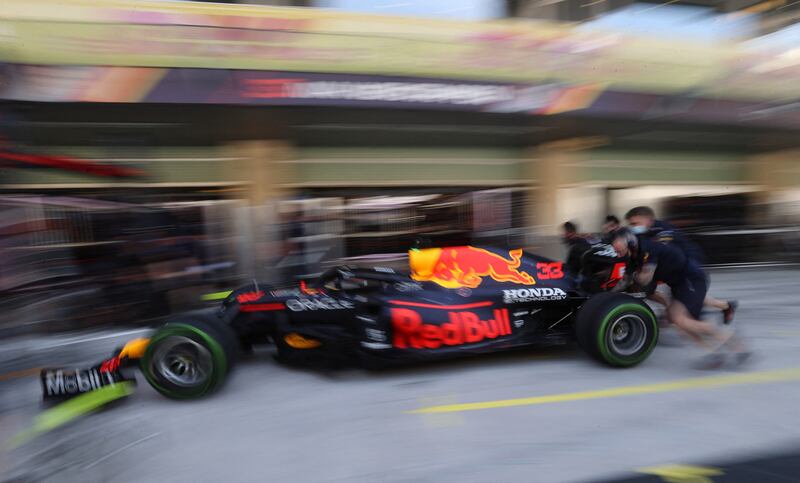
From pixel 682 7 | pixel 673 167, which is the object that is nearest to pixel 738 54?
pixel 682 7

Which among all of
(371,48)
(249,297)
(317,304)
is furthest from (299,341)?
(371,48)

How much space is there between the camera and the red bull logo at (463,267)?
4168 mm

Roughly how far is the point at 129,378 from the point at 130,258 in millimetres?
3054

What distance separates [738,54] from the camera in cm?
1008

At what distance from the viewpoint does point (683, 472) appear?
2596 mm

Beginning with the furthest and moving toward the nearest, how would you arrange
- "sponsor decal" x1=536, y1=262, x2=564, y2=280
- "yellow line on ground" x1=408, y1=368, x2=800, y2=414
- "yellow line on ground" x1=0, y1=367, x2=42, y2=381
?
"sponsor decal" x1=536, y1=262, x2=564, y2=280
"yellow line on ground" x1=408, y1=368, x2=800, y2=414
"yellow line on ground" x1=0, y1=367, x2=42, y2=381

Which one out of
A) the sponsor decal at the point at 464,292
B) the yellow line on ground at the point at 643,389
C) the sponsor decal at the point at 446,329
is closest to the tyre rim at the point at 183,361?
the sponsor decal at the point at 446,329

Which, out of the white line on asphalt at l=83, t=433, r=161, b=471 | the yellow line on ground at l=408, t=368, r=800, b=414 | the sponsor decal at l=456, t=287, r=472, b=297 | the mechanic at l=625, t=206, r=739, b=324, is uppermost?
the mechanic at l=625, t=206, r=739, b=324

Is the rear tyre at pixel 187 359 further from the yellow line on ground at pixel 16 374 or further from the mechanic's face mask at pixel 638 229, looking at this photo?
the mechanic's face mask at pixel 638 229

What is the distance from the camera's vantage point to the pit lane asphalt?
2.60 m

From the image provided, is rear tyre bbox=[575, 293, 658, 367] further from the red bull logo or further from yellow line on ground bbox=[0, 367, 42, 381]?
yellow line on ground bbox=[0, 367, 42, 381]

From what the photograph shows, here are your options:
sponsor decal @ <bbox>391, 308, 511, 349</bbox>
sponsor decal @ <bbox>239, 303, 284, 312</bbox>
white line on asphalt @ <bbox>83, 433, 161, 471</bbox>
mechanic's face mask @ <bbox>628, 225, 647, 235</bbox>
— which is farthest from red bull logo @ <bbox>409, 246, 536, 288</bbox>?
white line on asphalt @ <bbox>83, 433, 161, 471</bbox>

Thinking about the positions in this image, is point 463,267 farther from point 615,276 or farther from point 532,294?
point 615,276

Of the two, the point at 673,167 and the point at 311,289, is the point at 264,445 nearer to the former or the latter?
the point at 311,289
